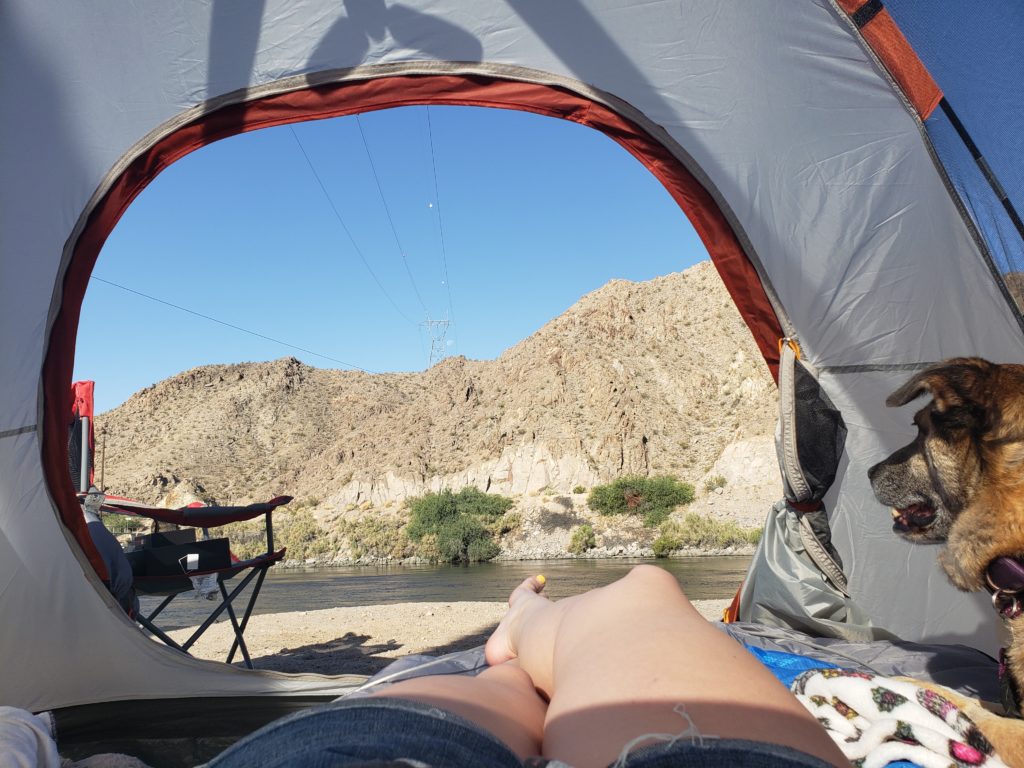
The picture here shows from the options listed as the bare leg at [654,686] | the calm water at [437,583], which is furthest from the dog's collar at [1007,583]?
the calm water at [437,583]

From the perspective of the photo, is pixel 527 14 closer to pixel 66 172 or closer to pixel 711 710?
pixel 66 172

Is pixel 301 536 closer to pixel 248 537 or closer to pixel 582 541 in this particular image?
pixel 248 537

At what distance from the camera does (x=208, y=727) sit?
3.12 m

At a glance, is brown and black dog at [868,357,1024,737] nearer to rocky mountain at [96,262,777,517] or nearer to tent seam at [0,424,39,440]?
tent seam at [0,424,39,440]

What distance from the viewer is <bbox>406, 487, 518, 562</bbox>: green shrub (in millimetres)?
21844

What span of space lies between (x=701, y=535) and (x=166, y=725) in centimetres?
1829

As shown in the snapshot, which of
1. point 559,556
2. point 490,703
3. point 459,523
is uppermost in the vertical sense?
point 490,703

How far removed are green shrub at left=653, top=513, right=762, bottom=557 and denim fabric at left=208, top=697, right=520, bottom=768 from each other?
19.1m

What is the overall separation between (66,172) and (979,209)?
3.46 meters

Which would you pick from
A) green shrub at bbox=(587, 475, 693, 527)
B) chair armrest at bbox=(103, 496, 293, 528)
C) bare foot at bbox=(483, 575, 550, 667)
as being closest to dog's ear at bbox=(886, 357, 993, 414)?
bare foot at bbox=(483, 575, 550, 667)

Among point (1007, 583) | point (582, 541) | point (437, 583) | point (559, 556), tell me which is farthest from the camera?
point (582, 541)

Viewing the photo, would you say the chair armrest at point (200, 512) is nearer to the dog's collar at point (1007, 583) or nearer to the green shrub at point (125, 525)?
the dog's collar at point (1007, 583)

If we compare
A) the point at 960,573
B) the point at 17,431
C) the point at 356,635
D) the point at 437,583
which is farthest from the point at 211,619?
the point at 437,583

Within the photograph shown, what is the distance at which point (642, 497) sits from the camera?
76.9ft
